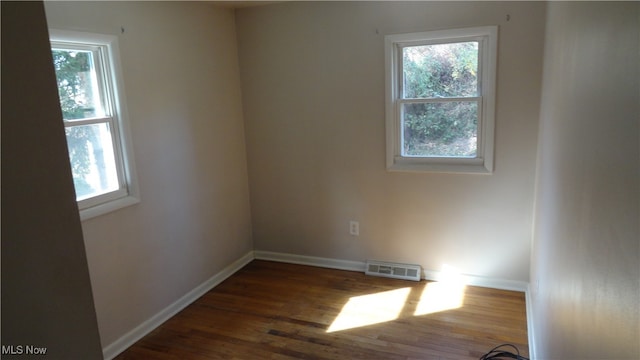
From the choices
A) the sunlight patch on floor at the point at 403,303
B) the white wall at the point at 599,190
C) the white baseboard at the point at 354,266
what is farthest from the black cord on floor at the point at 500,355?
the white wall at the point at 599,190

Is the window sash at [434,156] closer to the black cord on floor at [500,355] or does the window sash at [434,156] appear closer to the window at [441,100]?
the window at [441,100]

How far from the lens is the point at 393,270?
3.52m

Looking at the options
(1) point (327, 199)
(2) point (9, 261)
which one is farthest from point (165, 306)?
(2) point (9, 261)

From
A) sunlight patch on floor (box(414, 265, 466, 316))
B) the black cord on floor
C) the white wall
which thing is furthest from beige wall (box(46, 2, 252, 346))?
the white wall

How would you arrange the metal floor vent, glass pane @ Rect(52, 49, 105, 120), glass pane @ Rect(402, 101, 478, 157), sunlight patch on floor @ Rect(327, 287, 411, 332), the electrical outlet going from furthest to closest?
the electrical outlet → the metal floor vent → glass pane @ Rect(402, 101, 478, 157) → sunlight patch on floor @ Rect(327, 287, 411, 332) → glass pane @ Rect(52, 49, 105, 120)

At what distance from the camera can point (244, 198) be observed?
3893 mm

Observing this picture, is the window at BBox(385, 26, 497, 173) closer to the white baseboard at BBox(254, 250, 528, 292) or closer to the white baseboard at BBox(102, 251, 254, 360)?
the white baseboard at BBox(254, 250, 528, 292)

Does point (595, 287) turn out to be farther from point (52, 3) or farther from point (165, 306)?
point (165, 306)

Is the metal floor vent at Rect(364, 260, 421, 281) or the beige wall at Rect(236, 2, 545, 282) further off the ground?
the beige wall at Rect(236, 2, 545, 282)

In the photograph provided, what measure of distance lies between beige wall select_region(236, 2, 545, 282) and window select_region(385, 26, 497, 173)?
2.8 inches

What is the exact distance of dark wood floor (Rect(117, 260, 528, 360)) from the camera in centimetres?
258

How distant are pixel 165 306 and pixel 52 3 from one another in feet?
6.61

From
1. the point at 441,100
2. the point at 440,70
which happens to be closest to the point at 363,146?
the point at 441,100

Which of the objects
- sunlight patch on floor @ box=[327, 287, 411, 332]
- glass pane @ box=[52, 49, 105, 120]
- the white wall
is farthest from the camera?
sunlight patch on floor @ box=[327, 287, 411, 332]
